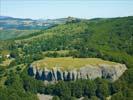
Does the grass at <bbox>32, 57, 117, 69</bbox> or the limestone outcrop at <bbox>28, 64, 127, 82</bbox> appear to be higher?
the grass at <bbox>32, 57, 117, 69</bbox>

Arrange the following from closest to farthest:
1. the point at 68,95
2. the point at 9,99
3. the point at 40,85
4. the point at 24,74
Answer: the point at 9,99
the point at 68,95
the point at 40,85
the point at 24,74

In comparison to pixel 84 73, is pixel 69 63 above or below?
above

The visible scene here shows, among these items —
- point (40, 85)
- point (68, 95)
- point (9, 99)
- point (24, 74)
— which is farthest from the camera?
point (24, 74)

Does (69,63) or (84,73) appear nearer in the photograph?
(84,73)

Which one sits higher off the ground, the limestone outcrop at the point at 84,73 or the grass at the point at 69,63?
the grass at the point at 69,63

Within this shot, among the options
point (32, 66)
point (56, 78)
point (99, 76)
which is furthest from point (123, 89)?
point (32, 66)

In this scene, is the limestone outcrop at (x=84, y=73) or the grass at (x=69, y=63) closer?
the limestone outcrop at (x=84, y=73)

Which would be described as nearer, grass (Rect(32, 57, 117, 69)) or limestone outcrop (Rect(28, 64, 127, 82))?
limestone outcrop (Rect(28, 64, 127, 82))

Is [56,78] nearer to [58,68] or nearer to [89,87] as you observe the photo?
[58,68]
